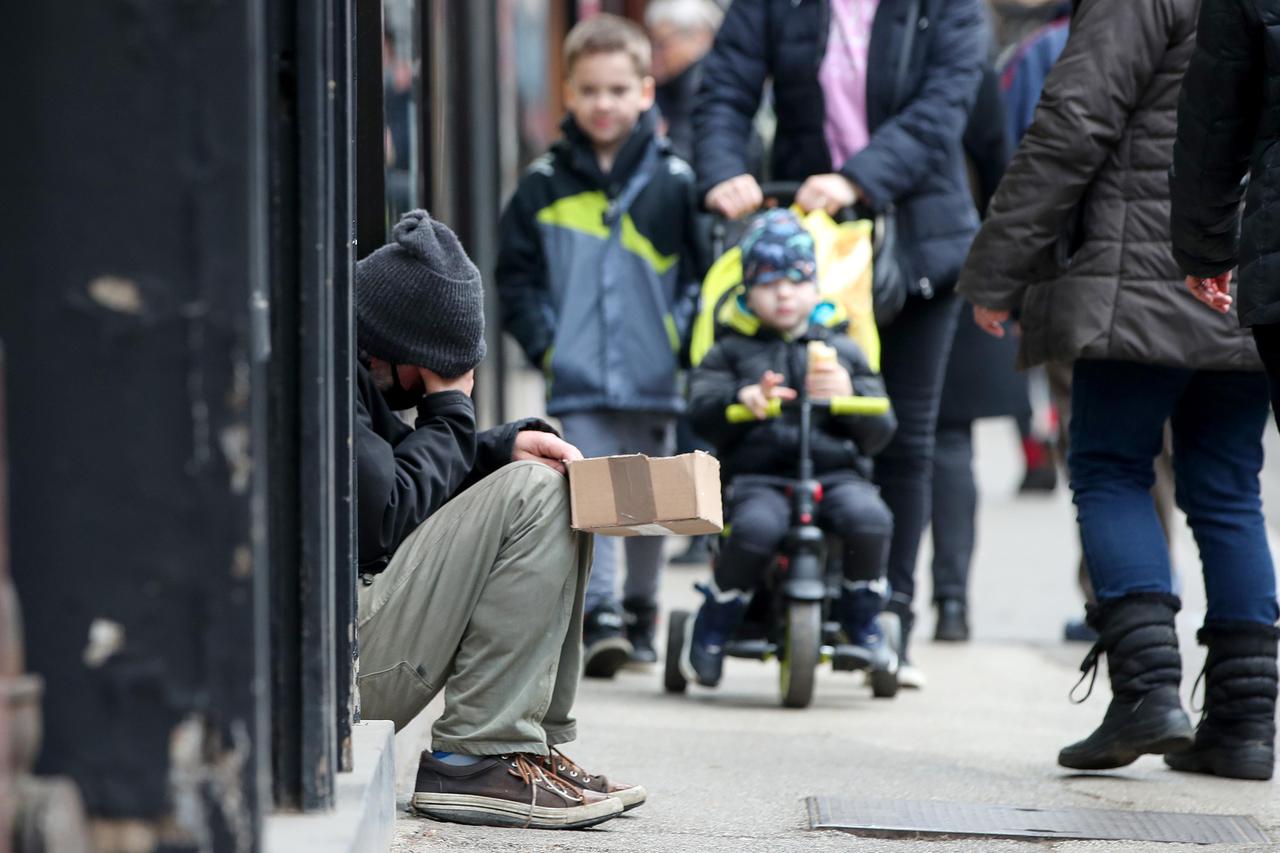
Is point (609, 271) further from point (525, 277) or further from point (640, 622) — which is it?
point (640, 622)

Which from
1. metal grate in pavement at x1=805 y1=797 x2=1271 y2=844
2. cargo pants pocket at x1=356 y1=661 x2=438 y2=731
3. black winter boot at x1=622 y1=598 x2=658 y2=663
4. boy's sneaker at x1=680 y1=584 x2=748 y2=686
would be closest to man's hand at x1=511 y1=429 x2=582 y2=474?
cargo pants pocket at x1=356 y1=661 x2=438 y2=731

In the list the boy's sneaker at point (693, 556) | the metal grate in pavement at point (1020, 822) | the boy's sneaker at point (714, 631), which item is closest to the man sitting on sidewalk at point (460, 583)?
the metal grate in pavement at point (1020, 822)

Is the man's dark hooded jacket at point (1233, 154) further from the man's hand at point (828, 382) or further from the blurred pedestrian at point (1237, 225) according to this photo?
the man's hand at point (828, 382)

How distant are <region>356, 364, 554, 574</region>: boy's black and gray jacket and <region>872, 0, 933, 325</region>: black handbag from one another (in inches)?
85.8

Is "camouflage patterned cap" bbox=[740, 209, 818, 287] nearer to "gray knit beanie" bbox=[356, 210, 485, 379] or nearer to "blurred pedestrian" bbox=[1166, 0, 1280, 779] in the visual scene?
"blurred pedestrian" bbox=[1166, 0, 1280, 779]

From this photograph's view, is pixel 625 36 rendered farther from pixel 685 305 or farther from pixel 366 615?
pixel 366 615

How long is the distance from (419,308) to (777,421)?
1.97m

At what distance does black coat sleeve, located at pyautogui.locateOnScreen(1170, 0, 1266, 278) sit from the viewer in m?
3.39

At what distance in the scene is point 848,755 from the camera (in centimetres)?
445

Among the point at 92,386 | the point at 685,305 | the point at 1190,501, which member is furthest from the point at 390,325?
the point at 685,305

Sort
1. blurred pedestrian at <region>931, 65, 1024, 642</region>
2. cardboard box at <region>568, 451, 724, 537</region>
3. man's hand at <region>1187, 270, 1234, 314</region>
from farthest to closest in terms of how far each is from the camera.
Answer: blurred pedestrian at <region>931, 65, 1024, 642</region> → man's hand at <region>1187, 270, 1234, 314</region> → cardboard box at <region>568, 451, 724, 537</region>

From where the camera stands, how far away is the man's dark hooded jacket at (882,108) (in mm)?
5574

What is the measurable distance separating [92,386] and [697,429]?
3369mm

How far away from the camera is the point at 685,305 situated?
5984mm
